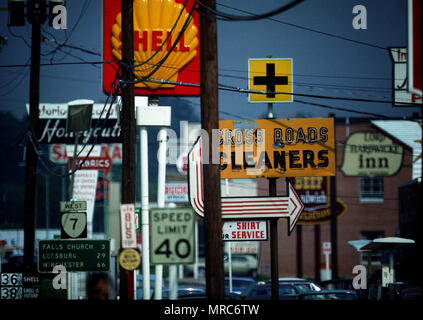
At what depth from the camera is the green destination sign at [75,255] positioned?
18891 mm

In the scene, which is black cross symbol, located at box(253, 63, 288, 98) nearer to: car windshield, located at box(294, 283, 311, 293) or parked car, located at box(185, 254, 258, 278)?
car windshield, located at box(294, 283, 311, 293)

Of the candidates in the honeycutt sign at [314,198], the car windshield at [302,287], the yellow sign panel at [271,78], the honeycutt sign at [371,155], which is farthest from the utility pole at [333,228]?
the yellow sign panel at [271,78]

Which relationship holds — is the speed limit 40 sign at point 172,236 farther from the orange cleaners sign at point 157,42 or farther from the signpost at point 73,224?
the orange cleaners sign at point 157,42

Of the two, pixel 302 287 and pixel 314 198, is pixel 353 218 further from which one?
pixel 302 287

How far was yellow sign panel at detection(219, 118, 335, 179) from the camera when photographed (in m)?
22.5

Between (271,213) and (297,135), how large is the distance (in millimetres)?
3040

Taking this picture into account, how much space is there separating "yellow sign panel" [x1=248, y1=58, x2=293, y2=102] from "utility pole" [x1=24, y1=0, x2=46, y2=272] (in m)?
8.22

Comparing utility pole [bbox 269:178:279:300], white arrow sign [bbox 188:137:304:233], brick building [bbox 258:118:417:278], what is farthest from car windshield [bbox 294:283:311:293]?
brick building [bbox 258:118:417:278]

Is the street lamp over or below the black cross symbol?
below

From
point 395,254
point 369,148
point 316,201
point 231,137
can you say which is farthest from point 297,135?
point 369,148

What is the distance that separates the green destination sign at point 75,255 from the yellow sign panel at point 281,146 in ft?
17.5

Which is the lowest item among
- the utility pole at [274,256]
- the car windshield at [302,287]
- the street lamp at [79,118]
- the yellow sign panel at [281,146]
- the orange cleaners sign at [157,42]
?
the car windshield at [302,287]

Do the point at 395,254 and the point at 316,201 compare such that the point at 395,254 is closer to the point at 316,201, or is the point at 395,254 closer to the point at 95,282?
the point at 316,201

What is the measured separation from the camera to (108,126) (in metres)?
44.3
